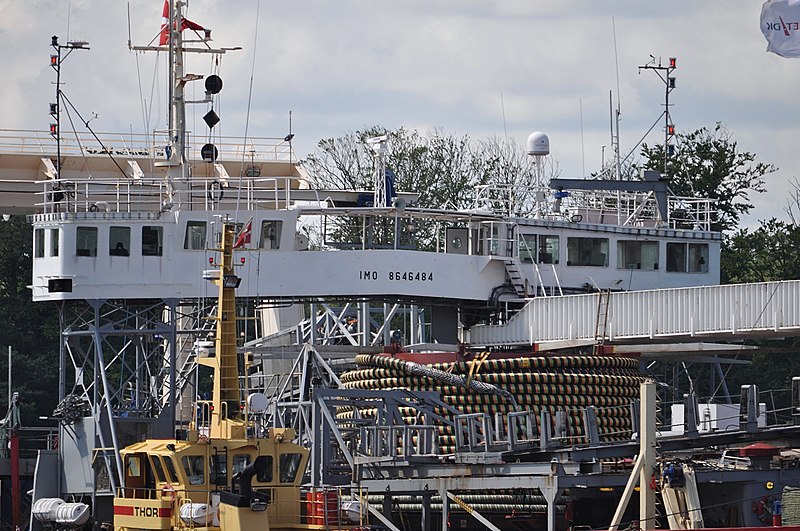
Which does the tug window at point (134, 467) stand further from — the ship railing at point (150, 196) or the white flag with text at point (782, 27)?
the white flag with text at point (782, 27)

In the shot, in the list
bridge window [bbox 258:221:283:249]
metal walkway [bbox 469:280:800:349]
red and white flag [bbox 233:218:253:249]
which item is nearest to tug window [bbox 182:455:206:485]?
red and white flag [bbox 233:218:253:249]

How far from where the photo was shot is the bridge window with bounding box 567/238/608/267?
5575 centimetres

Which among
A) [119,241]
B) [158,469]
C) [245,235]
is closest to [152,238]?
[119,241]

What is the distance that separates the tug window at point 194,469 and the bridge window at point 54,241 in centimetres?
1635

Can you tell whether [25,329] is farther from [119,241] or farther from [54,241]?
[119,241]

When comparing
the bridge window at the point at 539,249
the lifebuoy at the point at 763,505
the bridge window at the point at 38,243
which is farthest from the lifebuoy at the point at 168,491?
the bridge window at the point at 539,249

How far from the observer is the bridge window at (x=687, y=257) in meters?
56.7

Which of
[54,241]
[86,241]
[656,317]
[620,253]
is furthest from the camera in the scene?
[620,253]

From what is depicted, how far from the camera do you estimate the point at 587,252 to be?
184 feet

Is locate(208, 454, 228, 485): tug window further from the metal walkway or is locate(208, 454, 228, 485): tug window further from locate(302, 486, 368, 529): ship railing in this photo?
the metal walkway

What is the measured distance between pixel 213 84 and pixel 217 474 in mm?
19275

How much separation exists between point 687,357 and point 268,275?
1238 cm

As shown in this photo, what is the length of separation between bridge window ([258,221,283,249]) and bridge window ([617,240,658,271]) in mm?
11799

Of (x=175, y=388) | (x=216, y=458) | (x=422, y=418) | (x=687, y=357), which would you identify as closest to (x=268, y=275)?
(x=175, y=388)
